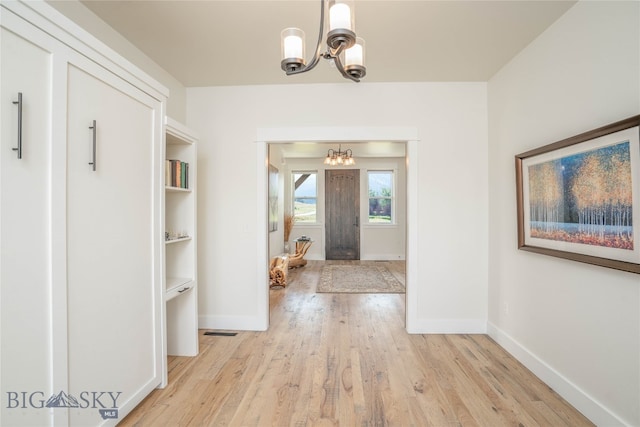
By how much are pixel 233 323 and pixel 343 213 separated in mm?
4757

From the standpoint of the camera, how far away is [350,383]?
2133mm

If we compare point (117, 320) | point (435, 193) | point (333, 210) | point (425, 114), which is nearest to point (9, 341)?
point (117, 320)

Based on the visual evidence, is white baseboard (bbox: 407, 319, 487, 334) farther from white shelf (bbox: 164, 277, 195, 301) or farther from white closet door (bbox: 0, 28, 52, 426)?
white closet door (bbox: 0, 28, 52, 426)

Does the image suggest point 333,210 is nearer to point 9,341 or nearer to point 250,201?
point 250,201

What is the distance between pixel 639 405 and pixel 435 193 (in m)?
2.01

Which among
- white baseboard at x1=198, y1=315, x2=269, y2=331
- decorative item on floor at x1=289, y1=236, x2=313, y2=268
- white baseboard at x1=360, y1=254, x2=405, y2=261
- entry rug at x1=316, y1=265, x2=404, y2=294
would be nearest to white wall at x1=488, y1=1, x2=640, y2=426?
entry rug at x1=316, y1=265, x2=404, y2=294

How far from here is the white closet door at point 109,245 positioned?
141 cm

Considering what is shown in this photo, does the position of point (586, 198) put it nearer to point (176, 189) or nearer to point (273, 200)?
point (176, 189)

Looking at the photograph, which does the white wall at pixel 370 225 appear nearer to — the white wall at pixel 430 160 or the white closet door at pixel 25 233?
the white wall at pixel 430 160

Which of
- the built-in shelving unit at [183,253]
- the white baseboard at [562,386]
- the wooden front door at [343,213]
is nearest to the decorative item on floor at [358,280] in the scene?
the wooden front door at [343,213]

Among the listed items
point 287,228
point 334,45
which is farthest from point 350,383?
point 287,228

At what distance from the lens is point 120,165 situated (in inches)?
66.8

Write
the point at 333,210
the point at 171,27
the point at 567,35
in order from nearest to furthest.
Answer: the point at 567,35
the point at 171,27
the point at 333,210

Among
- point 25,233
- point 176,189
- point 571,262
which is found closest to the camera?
point 25,233
